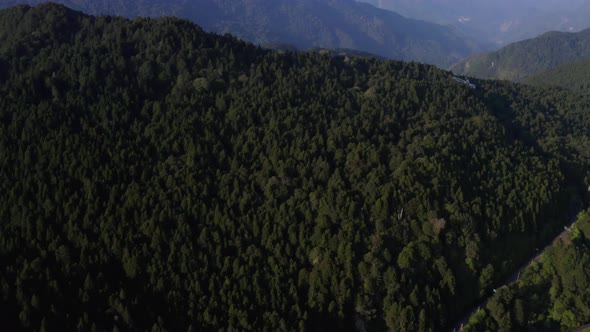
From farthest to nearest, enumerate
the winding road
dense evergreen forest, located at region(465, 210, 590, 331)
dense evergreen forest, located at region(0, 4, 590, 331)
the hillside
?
1. the hillside
2. the winding road
3. dense evergreen forest, located at region(465, 210, 590, 331)
4. dense evergreen forest, located at region(0, 4, 590, 331)

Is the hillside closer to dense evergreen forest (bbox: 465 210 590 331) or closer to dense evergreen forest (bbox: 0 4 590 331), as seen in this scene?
dense evergreen forest (bbox: 0 4 590 331)

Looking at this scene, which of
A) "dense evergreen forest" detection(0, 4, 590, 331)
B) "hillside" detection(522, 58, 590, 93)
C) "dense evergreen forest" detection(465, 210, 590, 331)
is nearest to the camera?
"dense evergreen forest" detection(0, 4, 590, 331)

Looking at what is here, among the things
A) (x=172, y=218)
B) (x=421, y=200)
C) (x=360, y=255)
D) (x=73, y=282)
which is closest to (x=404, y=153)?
(x=421, y=200)

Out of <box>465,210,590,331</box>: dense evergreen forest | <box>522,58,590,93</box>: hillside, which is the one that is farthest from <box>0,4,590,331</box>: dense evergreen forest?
<box>522,58,590,93</box>: hillside

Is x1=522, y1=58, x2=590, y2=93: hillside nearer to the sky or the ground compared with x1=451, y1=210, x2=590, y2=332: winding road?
nearer to the sky

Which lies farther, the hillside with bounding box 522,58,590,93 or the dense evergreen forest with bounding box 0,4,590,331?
the hillside with bounding box 522,58,590,93

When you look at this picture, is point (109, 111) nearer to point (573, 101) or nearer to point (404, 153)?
point (404, 153)
